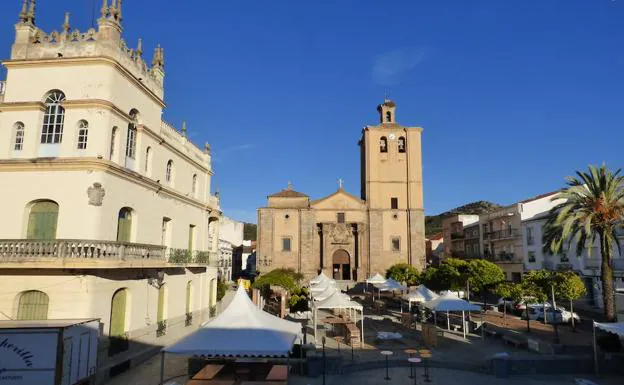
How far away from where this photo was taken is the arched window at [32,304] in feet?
44.7

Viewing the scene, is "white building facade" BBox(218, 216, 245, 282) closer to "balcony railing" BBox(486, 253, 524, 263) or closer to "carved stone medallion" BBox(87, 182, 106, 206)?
"balcony railing" BBox(486, 253, 524, 263)

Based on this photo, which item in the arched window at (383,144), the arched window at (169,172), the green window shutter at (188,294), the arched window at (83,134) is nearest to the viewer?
the arched window at (83,134)

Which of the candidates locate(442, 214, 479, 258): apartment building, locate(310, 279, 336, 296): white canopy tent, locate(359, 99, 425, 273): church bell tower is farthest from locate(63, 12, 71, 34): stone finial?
locate(442, 214, 479, 258): apartment building

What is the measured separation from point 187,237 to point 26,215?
29.7 feet

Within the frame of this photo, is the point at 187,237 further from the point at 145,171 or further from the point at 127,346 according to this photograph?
the point at 127,346

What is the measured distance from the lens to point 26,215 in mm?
14477

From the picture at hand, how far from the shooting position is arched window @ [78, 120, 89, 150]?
14.9 meters

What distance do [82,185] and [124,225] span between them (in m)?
2.57

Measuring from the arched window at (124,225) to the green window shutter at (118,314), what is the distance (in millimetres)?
1983

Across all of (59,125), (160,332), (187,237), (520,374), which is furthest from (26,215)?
(520,374)

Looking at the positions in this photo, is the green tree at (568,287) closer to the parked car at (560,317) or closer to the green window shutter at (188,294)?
the parked car at (560,317)

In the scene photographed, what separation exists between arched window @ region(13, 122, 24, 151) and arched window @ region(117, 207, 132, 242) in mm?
4055

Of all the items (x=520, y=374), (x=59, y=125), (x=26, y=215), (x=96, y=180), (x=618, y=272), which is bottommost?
(x=520, y=374)

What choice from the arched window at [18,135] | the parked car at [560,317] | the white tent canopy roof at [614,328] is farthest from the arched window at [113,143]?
the parked car at [560,317]
